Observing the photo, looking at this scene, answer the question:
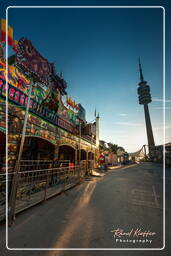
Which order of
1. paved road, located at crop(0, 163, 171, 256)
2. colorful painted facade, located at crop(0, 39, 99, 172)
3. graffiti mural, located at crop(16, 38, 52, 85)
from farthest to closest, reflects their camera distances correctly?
Answer: graffiti mural, located at crop(16, 38, 52, 85) < colorful painted facade, located at crop(0, 39, 99, 172) < paved road, located at crop(0, 163, 171, 256)

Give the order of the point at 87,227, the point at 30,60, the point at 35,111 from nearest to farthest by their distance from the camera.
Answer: the point at 87,227 < the point at 30,60 < the point at 35,111

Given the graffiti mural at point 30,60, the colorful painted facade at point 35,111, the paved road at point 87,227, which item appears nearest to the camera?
the paved road at point 87,227

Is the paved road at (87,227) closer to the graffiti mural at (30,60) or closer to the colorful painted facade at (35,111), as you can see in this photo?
the colorful painted facade at (35,111)

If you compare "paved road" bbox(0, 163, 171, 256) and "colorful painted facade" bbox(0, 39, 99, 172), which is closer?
"paved road" bbox(0, 163, 171, 256)

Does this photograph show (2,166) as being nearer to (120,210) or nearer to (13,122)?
(13,122)

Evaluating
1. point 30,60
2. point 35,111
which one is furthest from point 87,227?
point 30,60

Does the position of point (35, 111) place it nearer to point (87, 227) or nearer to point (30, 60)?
point (30, 60)

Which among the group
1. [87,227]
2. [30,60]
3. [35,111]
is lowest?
[87,227]

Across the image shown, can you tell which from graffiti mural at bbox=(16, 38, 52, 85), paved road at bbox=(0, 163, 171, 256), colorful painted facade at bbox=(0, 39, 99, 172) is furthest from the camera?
graffiti mural at bbox=(16, 38, 52, 85)

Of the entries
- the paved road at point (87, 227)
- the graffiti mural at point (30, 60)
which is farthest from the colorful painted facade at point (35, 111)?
the paved road at point (87, 227)

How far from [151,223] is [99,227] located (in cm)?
145

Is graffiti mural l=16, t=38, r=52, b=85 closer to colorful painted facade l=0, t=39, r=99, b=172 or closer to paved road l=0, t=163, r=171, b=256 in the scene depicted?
colorful painted facade l=0, t=39, r=99, b=172

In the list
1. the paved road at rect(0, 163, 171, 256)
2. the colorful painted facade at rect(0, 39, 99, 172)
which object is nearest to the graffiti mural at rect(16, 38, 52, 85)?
the colorful painted facade at rect(0, 39, 99, 172)

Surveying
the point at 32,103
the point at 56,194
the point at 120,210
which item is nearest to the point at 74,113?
the point at 32,103
